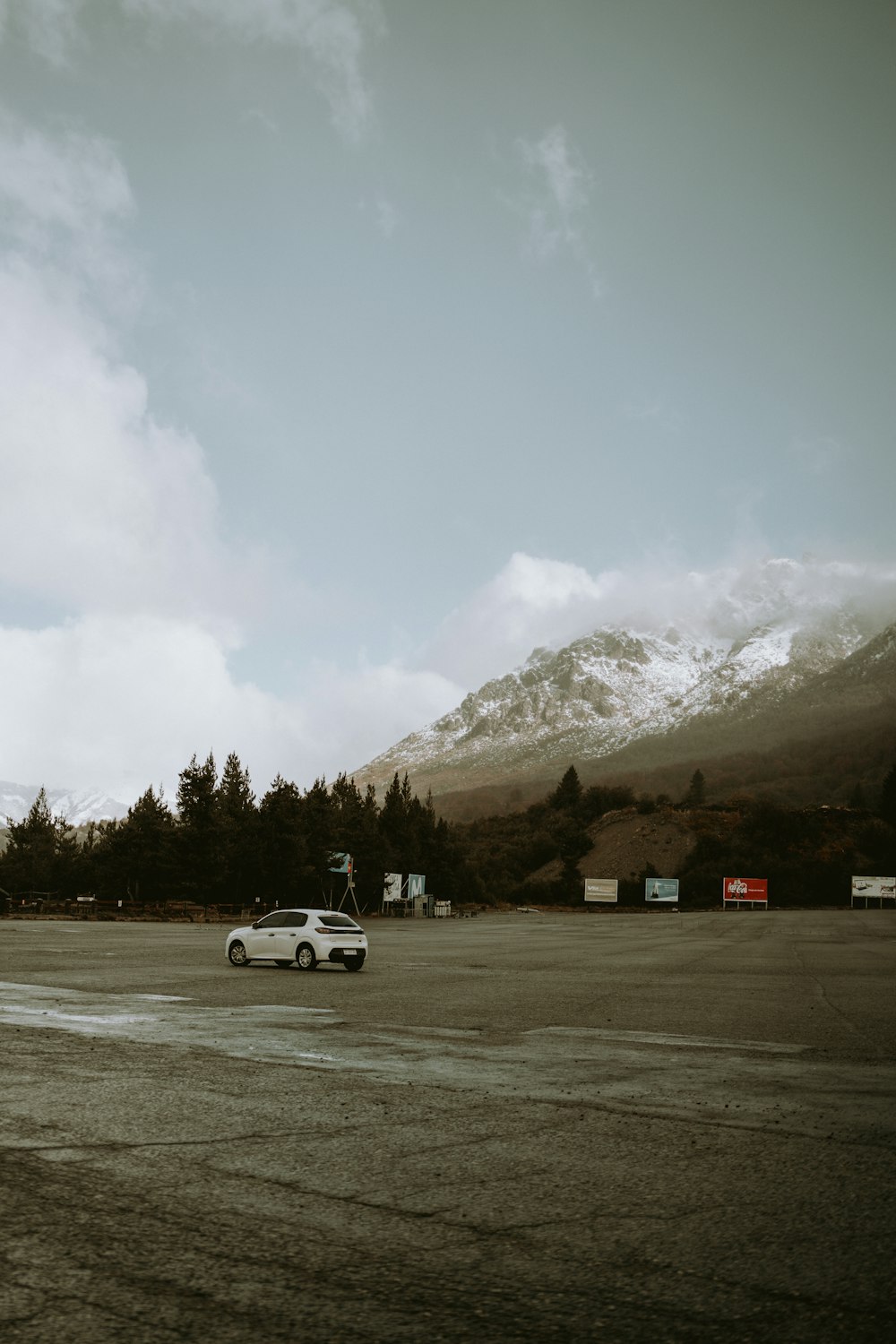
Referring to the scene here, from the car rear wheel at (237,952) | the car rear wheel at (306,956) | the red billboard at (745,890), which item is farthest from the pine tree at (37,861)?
the red billboard at (745,890)

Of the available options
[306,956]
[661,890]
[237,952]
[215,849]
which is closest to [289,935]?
[306,956]

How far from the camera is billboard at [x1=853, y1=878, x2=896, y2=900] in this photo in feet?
427

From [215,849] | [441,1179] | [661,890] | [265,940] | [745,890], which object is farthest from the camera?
[745,890]

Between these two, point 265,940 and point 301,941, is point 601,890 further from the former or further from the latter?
point 301,941

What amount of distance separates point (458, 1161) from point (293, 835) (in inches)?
2882

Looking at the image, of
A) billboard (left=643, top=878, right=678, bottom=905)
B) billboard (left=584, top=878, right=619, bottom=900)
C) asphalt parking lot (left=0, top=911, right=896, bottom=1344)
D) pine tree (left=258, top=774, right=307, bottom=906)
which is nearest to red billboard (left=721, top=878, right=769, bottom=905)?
billboard (left=643, top=878, right=678, bottom=905)

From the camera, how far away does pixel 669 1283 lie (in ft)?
13.7

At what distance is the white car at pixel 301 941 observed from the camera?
24719 millimetres

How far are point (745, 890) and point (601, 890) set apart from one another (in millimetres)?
18708

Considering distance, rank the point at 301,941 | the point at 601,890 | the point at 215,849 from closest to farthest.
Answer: the point at 301,941
the point at 215,849
the point at 601,890

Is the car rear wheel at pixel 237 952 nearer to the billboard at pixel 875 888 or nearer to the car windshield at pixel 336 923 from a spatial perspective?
the car windshield at pixel 336 923

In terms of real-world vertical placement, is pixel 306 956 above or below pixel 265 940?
below

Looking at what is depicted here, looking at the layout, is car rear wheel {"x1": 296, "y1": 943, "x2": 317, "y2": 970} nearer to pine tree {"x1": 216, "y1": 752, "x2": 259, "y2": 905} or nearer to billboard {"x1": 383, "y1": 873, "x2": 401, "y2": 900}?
pine tree {"x1": 216, "y1": 752, "x2": 259, "y2": 905}

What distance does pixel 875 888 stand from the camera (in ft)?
429
